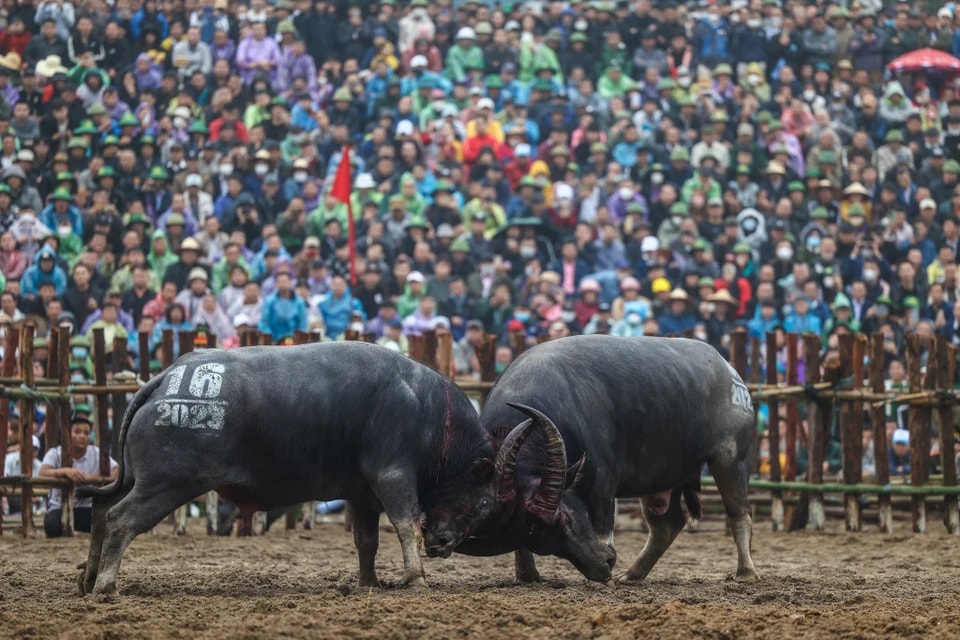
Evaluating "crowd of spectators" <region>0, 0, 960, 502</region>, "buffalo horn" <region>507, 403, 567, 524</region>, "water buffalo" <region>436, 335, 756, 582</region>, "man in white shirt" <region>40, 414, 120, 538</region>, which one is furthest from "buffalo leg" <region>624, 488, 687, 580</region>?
"crowd of spectators" <region>0, 0, 960, 502</region>

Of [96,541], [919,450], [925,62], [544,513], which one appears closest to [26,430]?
[96,541]

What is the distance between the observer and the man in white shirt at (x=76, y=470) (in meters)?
14.6

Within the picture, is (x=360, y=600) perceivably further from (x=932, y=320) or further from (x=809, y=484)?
(x=932, y=320)

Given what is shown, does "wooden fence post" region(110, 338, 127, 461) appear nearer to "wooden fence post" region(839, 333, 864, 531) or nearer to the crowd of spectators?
the crowd of spectators

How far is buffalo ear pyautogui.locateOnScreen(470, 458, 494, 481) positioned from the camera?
10.4 meters

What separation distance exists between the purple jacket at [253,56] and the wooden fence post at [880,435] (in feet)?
38.8

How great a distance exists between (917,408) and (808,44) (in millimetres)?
11522

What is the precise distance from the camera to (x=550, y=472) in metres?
10.3

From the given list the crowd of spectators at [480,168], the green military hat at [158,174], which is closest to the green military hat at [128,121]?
the crowd of spectators at [480,168]

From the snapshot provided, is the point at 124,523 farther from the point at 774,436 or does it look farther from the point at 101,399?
the point at 774,436

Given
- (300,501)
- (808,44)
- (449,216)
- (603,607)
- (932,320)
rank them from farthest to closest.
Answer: (808,44) → (449,216) → (932,320) → (300,501) → (603,607)

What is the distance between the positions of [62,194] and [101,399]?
22.2 feet

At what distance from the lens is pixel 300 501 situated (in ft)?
33.9

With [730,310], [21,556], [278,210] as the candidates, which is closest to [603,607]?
[21,556]
